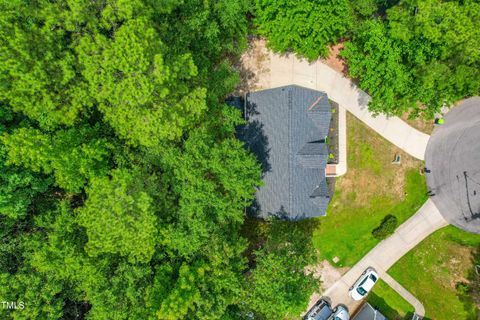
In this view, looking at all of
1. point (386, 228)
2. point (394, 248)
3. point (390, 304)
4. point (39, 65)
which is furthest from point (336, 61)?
point (39, 65)

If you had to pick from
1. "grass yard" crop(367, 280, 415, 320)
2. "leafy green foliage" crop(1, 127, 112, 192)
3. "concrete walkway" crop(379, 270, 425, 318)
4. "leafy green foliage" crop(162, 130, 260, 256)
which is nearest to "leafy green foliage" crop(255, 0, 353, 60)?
"leafy green foliage" crop(162, 130, 260, 256)

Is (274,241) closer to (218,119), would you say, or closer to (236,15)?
(218,119)

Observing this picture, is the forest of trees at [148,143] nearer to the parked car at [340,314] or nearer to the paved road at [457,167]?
the paved road at [457,167]

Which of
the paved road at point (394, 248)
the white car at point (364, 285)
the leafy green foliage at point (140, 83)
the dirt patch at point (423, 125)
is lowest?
the white car at point (364, 285)

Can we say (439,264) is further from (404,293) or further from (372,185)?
(372,185)

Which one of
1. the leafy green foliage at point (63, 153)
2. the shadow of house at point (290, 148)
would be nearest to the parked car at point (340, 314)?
the shadow of house at point (290, 148)

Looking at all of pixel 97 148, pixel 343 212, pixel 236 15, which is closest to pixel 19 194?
pixel 97 148
